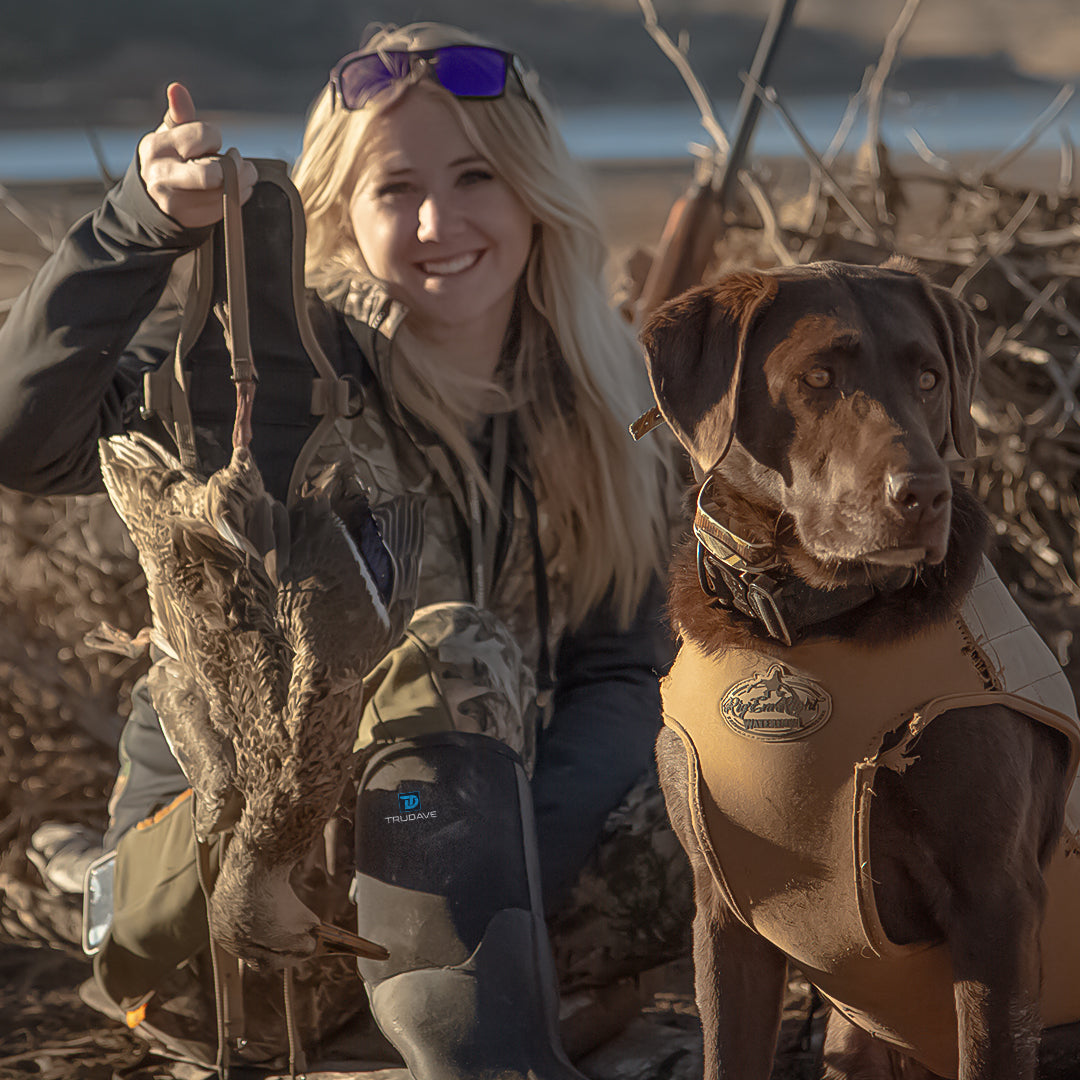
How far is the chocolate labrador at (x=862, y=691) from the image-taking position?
1610 mm

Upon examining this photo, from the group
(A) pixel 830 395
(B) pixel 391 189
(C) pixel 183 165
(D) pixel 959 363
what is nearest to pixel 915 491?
(A) pixel 830 395

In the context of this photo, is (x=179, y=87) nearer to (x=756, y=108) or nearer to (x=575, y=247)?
(x=575, y=247)

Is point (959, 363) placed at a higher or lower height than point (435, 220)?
lower

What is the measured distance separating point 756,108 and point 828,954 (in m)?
2.63

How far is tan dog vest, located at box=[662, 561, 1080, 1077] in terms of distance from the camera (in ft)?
5.33

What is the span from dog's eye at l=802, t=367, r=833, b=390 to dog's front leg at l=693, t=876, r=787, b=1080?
778 millimetres

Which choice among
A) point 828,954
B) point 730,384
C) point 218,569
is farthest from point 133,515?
point 828,954

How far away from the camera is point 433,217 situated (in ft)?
8.02

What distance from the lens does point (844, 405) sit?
1.64 m

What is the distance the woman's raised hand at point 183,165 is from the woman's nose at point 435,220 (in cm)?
62

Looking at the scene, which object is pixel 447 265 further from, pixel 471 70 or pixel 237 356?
pixel 237 356

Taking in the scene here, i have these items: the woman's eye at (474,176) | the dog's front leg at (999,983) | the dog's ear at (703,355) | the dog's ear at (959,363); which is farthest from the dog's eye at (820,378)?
the woman's eye at (474,176)

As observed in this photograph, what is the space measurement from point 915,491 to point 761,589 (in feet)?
0.94

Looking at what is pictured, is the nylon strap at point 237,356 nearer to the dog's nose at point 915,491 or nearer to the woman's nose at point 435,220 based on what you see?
the woman's nose at point 435,220
